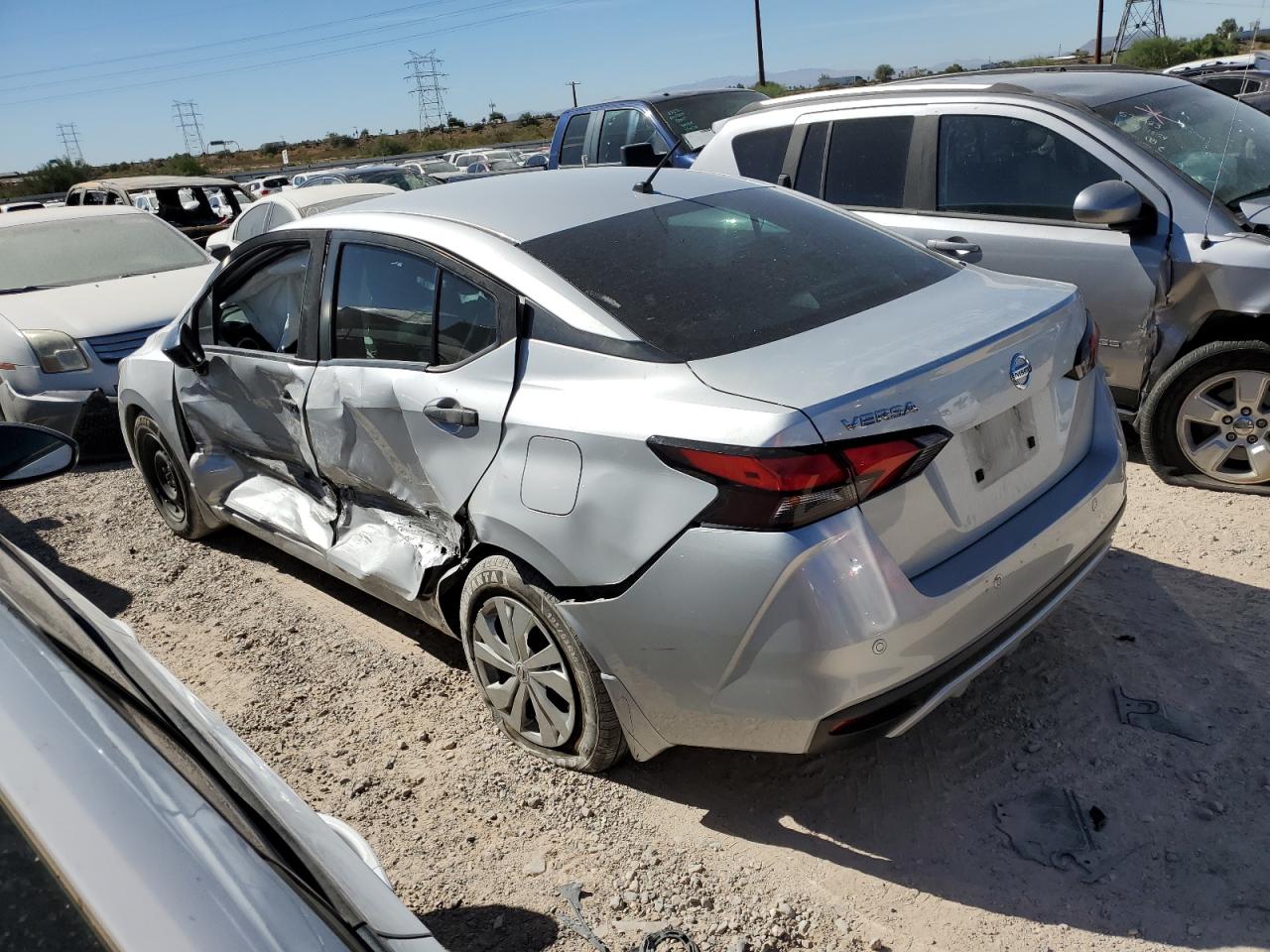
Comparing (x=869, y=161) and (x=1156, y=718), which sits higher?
(x=869, y=161)

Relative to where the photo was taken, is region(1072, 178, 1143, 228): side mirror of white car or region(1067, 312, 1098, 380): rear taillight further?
region(1072, 178, 1143, 228): side mirror of white car

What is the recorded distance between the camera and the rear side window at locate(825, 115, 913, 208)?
230 inches

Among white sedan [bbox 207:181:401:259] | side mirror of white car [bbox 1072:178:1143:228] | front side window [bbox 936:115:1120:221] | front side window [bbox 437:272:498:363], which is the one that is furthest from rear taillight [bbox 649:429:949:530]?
white sedan [bbox 207:181:401:259]

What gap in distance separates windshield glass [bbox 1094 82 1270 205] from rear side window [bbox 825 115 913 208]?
1.05 metres

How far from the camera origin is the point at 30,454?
2676 mm

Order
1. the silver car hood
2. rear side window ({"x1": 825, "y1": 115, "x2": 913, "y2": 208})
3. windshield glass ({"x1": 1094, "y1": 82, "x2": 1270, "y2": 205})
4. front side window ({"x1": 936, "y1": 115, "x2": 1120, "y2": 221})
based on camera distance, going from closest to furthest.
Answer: the silver car hood
windshield glass ({"x1": 1094, "y1": 82, "x2": 1270, "y2": 205})
front side window ({"x1": 936, "y1": 115, "x2": 1120, "y2": 221})
rear side window ({"x1": 825, "y1": 115, "x2": 913, "y2": 208})

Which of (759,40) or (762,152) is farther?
(759,40)

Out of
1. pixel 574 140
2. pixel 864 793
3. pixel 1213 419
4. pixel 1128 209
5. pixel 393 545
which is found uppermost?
pixel 574 140

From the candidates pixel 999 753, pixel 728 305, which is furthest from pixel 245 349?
pixel 999 753

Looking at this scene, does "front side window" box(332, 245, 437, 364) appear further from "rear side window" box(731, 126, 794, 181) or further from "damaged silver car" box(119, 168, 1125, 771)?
"rear side window" box(731, 126, 794, 181)

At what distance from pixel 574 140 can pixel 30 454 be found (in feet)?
32.3

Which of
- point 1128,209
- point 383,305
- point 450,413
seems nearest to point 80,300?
point 383,305

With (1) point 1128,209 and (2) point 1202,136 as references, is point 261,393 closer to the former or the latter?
(1) point 1128,209

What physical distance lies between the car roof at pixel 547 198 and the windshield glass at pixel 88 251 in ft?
18.4
